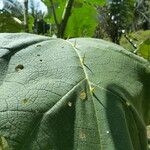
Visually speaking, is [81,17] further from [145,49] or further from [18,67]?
[18,67]

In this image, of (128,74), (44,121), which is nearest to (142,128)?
(128,74)

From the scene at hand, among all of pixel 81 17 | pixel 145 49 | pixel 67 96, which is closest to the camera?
pixel 67 96

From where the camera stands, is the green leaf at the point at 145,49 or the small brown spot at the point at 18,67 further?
the green leaf at the point at 145,49

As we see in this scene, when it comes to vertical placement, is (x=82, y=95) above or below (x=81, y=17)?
above

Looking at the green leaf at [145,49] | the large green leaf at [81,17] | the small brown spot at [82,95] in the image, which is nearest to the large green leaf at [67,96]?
the small brown spot at [82,95]

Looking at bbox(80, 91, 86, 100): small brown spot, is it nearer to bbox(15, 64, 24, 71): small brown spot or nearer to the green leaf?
bbox(15, 64, 24, 71): small brown spot

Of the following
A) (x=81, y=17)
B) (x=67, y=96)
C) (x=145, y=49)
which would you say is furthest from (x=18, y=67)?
(x=81, y=17)

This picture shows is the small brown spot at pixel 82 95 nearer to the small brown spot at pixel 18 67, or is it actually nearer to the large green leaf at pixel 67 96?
the large green leaf at pixel 67 96

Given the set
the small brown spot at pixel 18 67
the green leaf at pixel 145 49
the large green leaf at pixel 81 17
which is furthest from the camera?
the large green leaf at pixel 81 17
